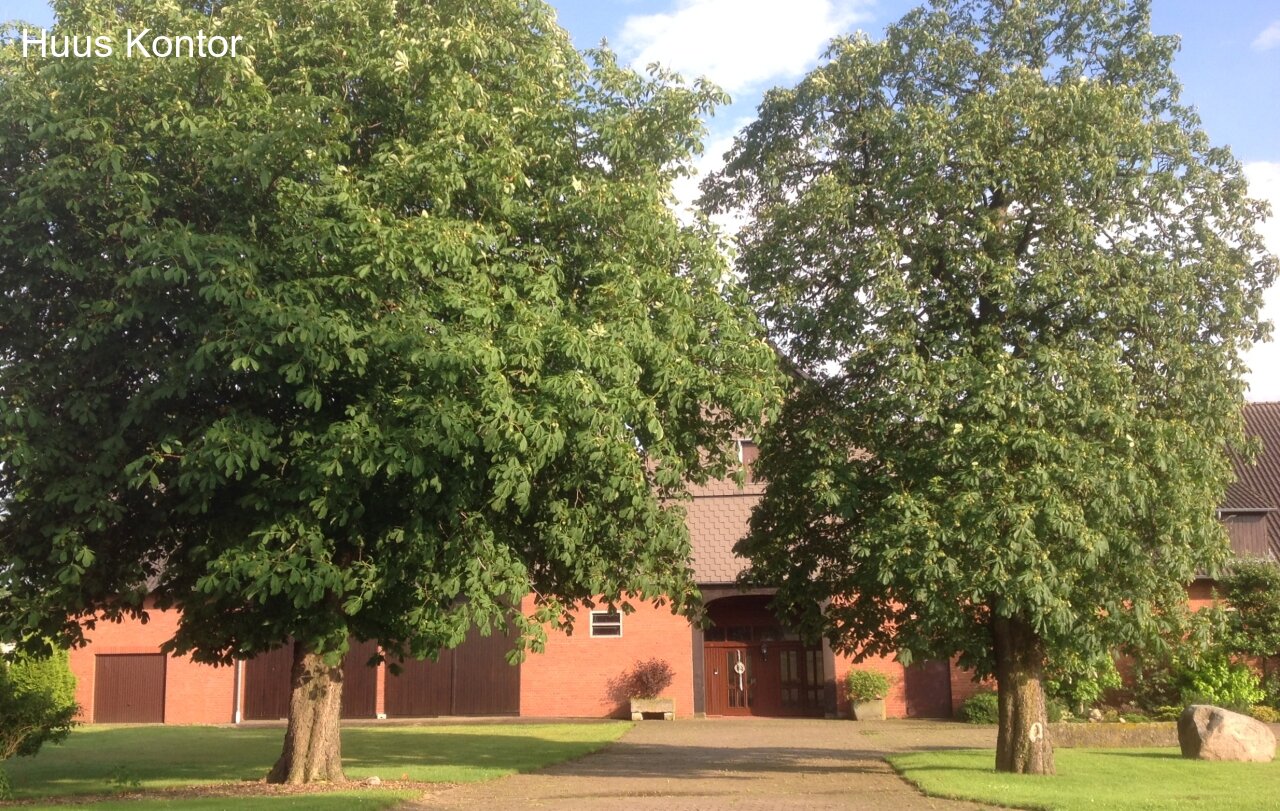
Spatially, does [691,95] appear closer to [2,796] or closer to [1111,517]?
[1111,517]

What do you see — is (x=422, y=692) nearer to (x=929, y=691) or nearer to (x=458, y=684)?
(x=458, y=684)

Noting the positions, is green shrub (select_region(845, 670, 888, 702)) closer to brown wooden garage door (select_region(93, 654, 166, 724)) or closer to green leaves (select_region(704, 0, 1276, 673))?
green leaves (select_region(704, 0, 1276, 673))

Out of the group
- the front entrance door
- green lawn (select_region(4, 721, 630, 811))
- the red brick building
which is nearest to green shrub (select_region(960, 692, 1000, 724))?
the red brick building

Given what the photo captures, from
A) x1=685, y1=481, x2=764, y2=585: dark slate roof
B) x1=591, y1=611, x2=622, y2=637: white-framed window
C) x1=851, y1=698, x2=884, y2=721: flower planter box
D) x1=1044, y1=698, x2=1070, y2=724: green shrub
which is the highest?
x1=685, y1=481, x2=764, y2=585: dark slate roof

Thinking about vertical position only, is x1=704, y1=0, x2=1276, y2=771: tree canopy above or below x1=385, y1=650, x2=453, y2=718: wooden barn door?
above

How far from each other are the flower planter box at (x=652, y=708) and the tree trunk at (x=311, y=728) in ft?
49.9

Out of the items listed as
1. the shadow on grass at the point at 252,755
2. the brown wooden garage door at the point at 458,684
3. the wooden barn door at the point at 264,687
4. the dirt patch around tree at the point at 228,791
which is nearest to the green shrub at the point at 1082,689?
the shadow on grass at the point at 252,755

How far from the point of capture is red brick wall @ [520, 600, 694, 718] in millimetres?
29922

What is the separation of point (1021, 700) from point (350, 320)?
10204 millimetres

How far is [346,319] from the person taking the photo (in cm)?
1099

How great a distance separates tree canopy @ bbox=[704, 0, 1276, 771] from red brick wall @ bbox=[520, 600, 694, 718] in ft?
46.4

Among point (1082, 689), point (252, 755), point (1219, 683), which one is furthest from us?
point (1219, 683)

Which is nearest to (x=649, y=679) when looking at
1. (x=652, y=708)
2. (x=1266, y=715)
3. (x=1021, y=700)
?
(x=652, y=708)

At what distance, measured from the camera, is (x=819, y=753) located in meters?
20.1
